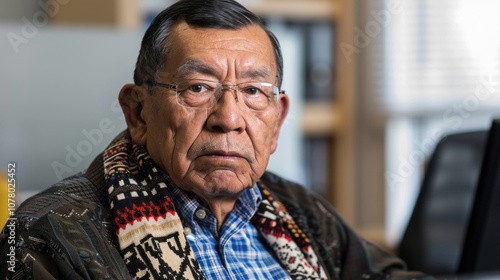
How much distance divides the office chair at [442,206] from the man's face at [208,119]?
3.06 feet

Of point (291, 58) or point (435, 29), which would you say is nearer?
point (291, 58)

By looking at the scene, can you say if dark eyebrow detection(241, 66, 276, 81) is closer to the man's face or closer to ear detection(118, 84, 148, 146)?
the man's face

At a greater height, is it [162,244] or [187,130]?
[187,130]

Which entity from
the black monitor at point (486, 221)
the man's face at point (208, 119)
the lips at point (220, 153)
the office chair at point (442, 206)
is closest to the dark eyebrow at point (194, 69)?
the man's face at point (208, 119)

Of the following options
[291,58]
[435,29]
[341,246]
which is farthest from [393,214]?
[341,246]

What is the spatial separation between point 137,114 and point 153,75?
0.09 m

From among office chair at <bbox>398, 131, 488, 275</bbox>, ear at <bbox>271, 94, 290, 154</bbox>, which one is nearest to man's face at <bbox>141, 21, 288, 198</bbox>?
ear at <bbox>271, 94, 290, 154</bbox>

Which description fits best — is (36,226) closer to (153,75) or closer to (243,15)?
(153,75)

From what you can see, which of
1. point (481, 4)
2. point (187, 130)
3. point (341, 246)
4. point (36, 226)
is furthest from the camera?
point (481, 4)

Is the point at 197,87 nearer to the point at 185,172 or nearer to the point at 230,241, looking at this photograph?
the point at 185,172

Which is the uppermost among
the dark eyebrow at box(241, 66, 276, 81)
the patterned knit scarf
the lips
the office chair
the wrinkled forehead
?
the wrinkled forehead

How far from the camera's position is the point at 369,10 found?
333 centimetres

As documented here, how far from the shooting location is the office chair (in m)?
1.87

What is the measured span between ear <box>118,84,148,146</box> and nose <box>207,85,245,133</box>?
142 mm
